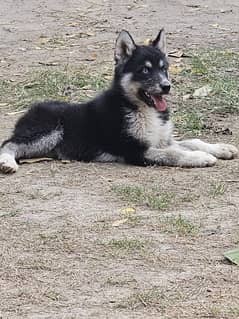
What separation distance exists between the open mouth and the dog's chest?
0.05 meters

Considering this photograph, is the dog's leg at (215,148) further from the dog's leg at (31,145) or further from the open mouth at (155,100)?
the dog's leg at (31,145)

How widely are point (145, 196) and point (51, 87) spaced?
408cm

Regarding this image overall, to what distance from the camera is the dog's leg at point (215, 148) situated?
25.6ft

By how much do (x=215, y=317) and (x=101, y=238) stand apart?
140cm

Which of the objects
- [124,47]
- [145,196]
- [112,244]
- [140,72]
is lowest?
[145,196]

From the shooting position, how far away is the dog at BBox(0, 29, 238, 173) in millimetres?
7816

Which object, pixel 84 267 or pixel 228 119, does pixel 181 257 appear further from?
pixel 228 119

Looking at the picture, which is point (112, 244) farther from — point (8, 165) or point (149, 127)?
point (149, 127)

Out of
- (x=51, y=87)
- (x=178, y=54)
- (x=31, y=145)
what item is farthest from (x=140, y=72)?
(x=178, y=54)

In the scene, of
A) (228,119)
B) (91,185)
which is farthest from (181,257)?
(228,119)

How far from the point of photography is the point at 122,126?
7840 mm

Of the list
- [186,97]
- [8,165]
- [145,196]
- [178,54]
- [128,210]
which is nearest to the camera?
[128,210]

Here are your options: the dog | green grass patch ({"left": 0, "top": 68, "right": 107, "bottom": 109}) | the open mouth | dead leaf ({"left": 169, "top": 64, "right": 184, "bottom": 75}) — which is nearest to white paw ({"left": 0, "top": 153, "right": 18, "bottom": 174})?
the dog

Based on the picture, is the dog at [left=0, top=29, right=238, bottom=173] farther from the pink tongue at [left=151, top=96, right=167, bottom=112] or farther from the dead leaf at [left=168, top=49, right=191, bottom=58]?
the dead leaf at [left=168, top=49, right=191, bottom=58]
